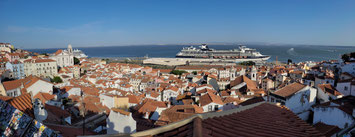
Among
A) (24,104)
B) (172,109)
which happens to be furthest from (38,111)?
(172,109)

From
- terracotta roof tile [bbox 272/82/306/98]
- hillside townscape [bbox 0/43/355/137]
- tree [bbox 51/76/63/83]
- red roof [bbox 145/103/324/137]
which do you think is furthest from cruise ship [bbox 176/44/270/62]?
red roof [bbox 145/103/324/137]

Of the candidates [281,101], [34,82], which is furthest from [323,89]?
[34,82]

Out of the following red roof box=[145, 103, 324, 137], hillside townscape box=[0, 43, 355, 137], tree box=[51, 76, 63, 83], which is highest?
red roof box=[145, 103, 324, 137]

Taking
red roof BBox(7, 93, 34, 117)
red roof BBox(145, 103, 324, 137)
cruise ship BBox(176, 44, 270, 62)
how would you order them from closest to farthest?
red roof BBox(145, 103, 324, 137) → red roof BBox(7, 93, 34, 117) → cruise ship BBox(176, 44, 270, 62)

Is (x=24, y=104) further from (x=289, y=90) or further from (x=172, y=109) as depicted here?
(x=289, y=90)

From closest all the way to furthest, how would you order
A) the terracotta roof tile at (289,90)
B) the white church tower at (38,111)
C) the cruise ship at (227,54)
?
the white church tower at (38,111) < the terracotta roof tile at (289,90) < the cruise ship at (227,54)

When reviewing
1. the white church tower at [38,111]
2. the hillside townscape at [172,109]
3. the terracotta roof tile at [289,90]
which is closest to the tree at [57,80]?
the hillside townscape at [172,109]

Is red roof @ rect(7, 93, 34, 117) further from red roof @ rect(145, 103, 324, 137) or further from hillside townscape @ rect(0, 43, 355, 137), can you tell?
red roof @ rect(145, 103, 324, 137)

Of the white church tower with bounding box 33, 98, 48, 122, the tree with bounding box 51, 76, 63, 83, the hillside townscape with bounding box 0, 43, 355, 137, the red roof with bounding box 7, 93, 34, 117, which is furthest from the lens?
the tree with bounding box 51, 76, 63, 83

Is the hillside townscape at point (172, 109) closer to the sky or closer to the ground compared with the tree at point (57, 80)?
closer to the sky

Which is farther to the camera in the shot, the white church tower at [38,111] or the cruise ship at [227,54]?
the cruise ship at [227,54]

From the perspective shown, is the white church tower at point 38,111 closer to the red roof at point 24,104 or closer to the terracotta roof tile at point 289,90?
the red roof at point 24,104

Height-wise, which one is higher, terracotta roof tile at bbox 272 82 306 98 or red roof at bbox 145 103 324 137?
red roof at bbox 145 103 324 137
